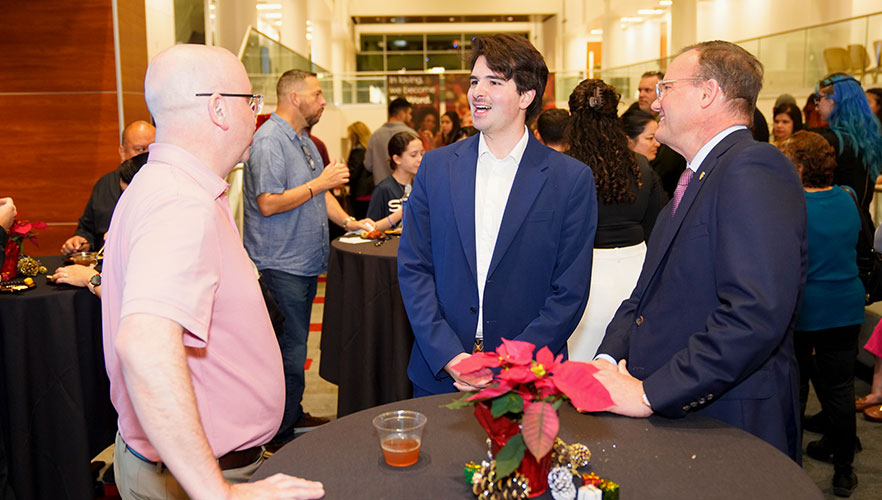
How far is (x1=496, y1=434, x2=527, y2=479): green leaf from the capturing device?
3.65ft

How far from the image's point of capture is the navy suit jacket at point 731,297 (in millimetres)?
1486

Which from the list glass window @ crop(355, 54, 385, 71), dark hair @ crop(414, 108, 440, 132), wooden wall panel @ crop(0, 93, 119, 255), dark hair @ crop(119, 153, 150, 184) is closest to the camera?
dark hair @ crop(119, 153, 150, 184)

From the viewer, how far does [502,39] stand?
7.16 ft

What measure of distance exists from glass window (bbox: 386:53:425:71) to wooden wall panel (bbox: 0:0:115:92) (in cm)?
2276

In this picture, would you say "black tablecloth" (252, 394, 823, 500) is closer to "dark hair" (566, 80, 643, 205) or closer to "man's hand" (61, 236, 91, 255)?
"dark hair" (566, 80, 643, 205)

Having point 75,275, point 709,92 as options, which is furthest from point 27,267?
point 709,92

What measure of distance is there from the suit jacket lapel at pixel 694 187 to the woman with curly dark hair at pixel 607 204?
1.46 meters

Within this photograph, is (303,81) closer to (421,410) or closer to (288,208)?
(288,208)

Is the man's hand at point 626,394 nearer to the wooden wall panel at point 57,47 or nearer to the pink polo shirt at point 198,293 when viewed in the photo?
the pink polo shirt at point 198,293

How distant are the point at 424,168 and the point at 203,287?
3.81 feet

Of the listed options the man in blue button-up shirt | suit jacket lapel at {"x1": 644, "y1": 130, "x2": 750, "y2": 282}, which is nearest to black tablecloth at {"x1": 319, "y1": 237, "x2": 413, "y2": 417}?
the man in blue button-up shirt

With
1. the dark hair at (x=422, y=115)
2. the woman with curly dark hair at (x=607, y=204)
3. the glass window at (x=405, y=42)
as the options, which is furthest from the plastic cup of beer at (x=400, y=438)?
the glass window at (x=405, y=42)

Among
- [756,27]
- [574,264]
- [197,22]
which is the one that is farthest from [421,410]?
[756,27]

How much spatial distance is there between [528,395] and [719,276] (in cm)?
64
